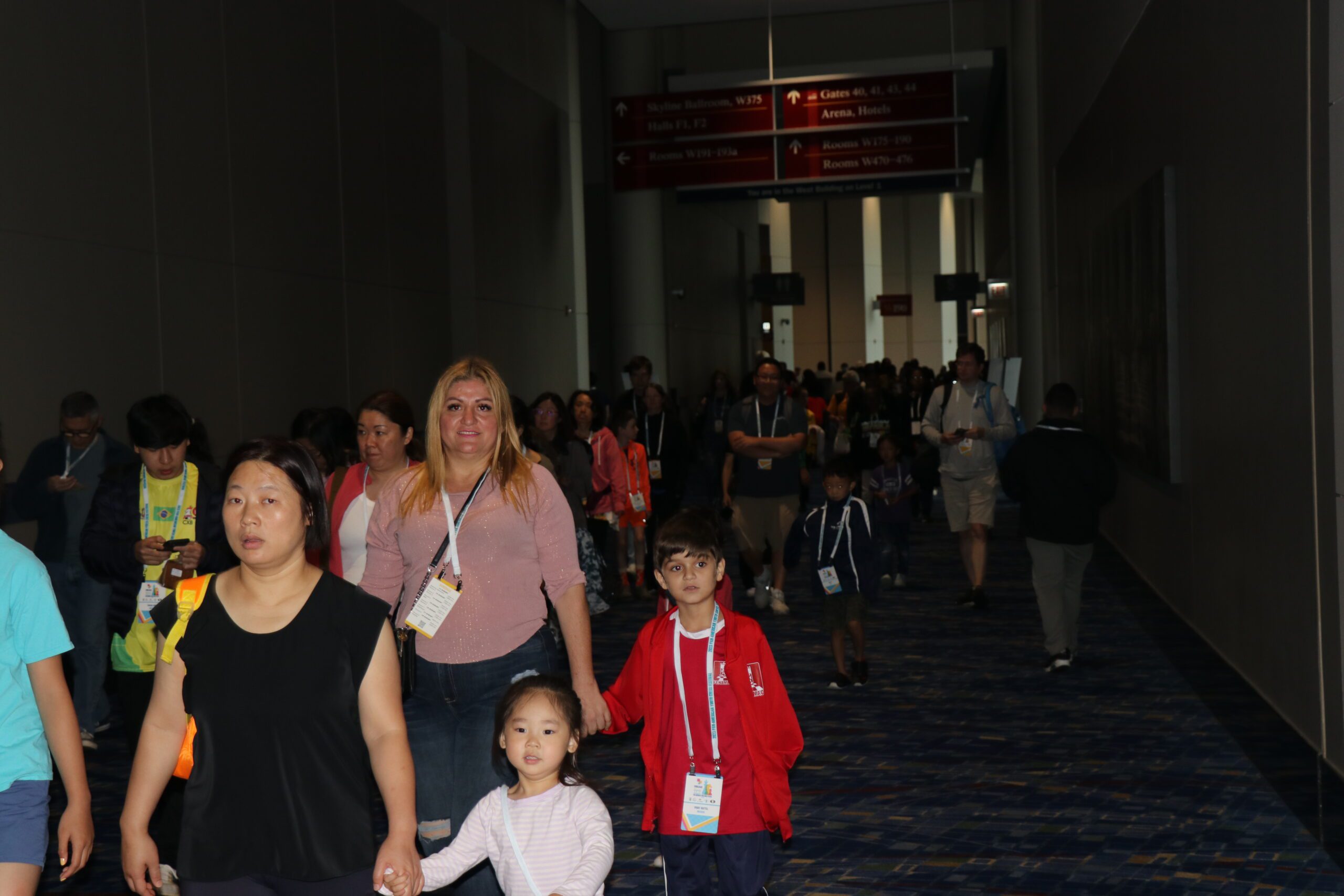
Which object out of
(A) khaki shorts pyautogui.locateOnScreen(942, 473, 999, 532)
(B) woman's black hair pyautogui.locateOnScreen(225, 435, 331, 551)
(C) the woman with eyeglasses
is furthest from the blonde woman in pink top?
(A) khaki shorts pyautogui.locateOnScreen(942, 473, 999, 532)

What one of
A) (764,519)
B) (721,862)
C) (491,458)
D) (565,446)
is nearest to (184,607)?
(491,458)

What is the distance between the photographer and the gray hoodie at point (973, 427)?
10.7m

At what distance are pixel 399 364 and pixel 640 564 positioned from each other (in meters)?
3.09

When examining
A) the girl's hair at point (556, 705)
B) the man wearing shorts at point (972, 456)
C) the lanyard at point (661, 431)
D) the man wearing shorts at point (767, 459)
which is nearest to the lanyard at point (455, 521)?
the girl's hair at point (556, 705)

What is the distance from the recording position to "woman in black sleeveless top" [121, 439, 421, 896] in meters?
2.77

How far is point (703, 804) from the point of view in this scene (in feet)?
12.9

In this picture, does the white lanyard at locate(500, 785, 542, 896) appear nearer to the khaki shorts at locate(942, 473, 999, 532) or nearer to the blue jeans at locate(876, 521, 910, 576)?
the khaki shorts at locate(942, 473, 999, 532)

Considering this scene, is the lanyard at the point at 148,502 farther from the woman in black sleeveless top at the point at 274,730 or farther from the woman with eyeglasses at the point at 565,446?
the woman with eyeglasses at the point at 565,446

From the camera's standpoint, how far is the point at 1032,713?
7.20 meters

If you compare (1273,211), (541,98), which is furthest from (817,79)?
(1273,211)

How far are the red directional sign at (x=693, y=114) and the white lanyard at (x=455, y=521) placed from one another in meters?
13.9

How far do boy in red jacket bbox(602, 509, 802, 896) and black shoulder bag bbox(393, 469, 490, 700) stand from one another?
1.89 feet

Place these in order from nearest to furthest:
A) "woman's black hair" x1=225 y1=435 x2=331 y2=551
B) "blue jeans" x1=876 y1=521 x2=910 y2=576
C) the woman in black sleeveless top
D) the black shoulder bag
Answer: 1. the woman in black sleeveless top
2. "woman's black hair" x1=225 y1=435 x2=331 y2=551
3. the black shoulder bag
4. "blue jeans" x1=876 y1=521 x2=910 y2=576

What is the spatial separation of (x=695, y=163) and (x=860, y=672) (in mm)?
10507
